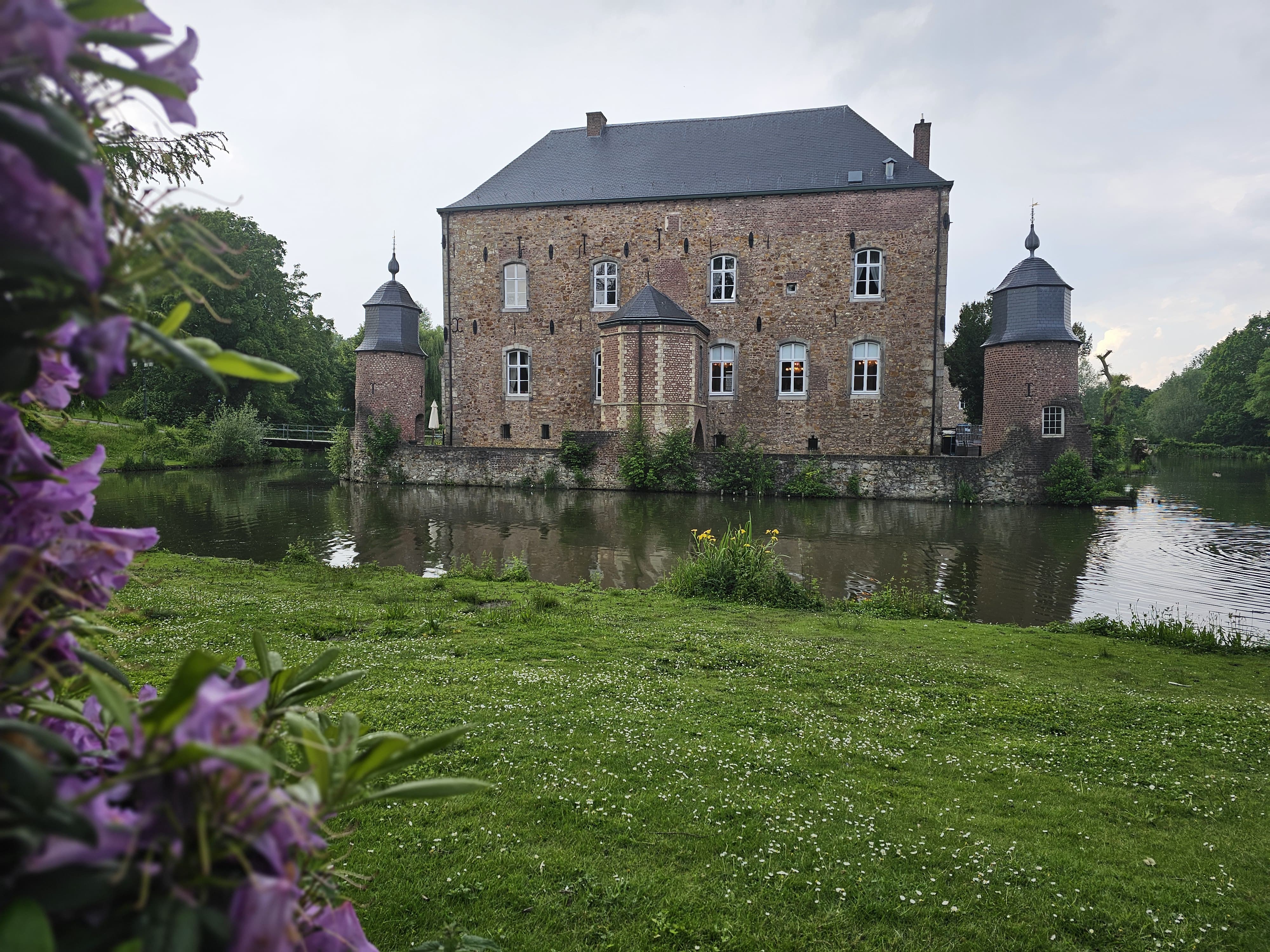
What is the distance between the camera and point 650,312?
2548 centimetres

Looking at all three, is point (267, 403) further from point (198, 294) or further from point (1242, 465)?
point (1242, 465)

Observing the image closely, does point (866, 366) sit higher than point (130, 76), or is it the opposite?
point (866, 366)

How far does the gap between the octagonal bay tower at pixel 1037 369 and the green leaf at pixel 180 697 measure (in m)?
25.8

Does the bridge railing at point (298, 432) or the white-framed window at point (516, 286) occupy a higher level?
the white-framed window at point (516, 286)

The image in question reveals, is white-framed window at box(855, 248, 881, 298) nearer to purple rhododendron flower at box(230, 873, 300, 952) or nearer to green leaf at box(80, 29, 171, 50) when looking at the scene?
green leaf at box(80, 29, 171, 50)

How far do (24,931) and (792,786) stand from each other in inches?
150

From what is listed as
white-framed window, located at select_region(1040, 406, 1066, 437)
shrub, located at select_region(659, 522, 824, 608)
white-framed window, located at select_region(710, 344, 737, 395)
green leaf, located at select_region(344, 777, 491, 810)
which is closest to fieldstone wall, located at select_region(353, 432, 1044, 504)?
white-framed window, located at select_region(1040, 406, 1066, 437)

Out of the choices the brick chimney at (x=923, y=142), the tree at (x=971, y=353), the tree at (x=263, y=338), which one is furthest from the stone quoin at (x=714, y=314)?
the tree at (x=263, y=338)

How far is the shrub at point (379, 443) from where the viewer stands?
2741 centimetres

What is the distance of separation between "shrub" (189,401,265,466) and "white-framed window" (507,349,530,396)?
1241 cm

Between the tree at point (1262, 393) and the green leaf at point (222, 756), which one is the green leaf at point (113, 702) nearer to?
the green leaf at point (222, 756)

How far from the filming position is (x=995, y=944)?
8.68 feet

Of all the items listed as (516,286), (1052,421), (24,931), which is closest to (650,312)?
(516,286)

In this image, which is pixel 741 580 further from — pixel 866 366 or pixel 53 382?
pixel 866 366
